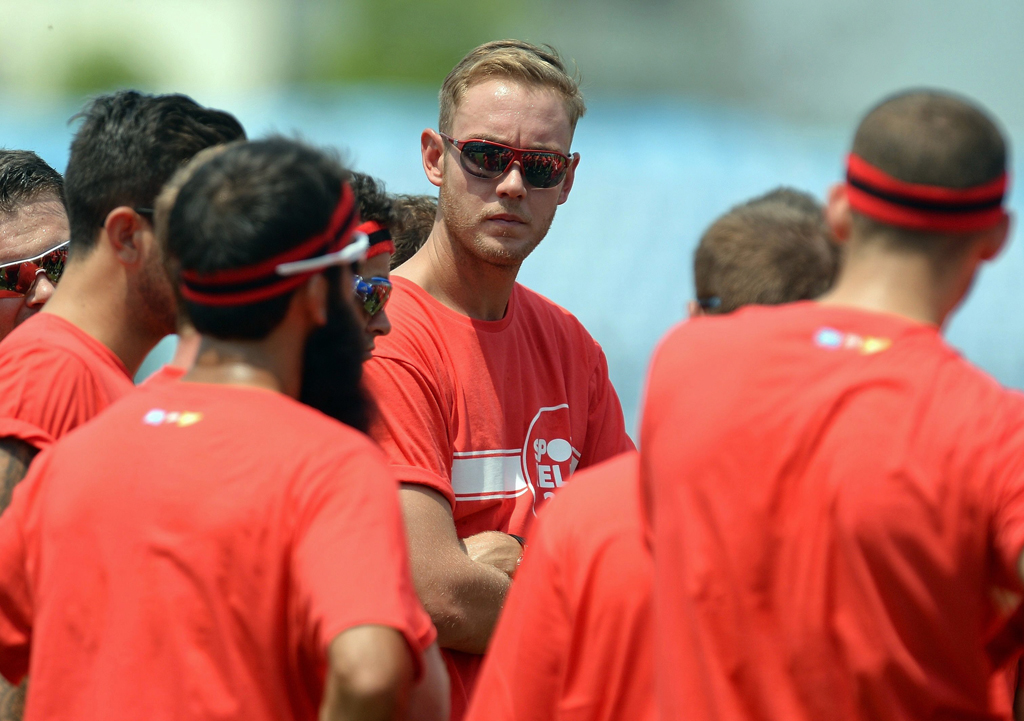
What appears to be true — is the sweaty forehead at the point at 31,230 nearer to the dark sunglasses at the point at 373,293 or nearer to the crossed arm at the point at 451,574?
the dark sunglasses at the point at 373,293

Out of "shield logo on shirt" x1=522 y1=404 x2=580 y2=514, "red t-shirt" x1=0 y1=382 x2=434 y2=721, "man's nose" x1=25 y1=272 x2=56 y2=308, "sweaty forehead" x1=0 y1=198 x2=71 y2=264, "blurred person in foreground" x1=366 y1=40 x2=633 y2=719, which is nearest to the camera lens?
"red t-shirt" x1=0 y1=382 x2=434 y2=721

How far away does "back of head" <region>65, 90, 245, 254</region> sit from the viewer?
8.86 feet

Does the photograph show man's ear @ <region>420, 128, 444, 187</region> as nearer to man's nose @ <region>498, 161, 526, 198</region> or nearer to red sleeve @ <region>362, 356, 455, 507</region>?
man's nose @ <region>498, 161, 526, 198</region>

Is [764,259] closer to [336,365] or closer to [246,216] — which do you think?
[336,365]

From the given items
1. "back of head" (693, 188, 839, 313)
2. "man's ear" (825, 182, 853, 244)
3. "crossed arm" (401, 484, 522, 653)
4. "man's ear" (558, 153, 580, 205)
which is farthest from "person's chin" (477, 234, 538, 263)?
"man's ear" (825, 182, 853, 244)

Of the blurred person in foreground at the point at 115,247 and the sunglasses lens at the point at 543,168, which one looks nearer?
the blurred person in foreground at the point at 115,247

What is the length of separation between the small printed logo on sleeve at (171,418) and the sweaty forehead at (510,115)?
1.87 meters

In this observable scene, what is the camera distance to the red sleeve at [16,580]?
7.02ft

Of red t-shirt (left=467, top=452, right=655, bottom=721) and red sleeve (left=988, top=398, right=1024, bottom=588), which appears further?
red t-shirt (left=467, top=452, right=655, bottom=721)

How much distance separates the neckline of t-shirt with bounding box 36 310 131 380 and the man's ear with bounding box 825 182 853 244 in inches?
61.7

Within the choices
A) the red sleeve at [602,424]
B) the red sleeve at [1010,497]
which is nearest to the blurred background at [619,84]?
the red sleeve at [602,424]

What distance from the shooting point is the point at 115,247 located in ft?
8.88

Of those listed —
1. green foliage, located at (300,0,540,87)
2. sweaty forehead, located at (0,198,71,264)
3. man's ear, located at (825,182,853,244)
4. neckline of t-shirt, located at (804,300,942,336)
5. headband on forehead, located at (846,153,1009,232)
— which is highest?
headband on forehead, located at (846,153,1009,232)

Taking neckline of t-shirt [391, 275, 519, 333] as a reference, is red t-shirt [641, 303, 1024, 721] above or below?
above
